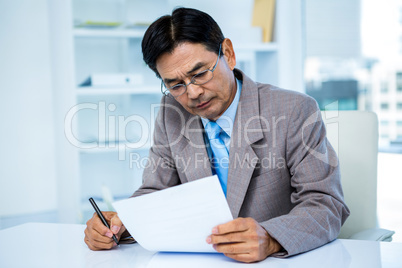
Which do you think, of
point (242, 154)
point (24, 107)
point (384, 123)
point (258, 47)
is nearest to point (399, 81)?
point (384, 123)

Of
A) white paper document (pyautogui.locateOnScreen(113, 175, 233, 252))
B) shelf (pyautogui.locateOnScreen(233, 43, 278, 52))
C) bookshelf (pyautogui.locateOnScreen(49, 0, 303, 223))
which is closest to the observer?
white paper document (pyautogui.locateOnScreen(113, 175, 233, 252))

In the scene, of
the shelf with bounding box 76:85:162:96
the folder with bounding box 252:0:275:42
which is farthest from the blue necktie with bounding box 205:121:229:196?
the folder with bounding box 252:0:275:42

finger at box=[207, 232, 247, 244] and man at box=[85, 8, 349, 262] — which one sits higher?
man at box=[85, 8, 349, 262]

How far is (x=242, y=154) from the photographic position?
1289 millimetres

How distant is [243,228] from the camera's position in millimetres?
947

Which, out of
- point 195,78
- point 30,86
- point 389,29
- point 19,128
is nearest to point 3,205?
point 19,128

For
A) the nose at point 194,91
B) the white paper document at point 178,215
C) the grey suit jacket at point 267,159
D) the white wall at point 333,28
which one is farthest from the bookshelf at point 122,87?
the white paper document at point 178,215

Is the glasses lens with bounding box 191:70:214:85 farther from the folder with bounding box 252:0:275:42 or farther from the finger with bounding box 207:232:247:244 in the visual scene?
the folder with bounding box 252:0:275:42

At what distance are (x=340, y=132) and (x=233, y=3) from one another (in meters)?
1.91

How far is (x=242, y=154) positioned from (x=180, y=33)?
40cm

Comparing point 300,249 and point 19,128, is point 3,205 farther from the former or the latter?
point 300,249

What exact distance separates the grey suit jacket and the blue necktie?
2.0 inches

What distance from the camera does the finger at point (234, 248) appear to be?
0.93m

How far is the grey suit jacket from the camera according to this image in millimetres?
1145
